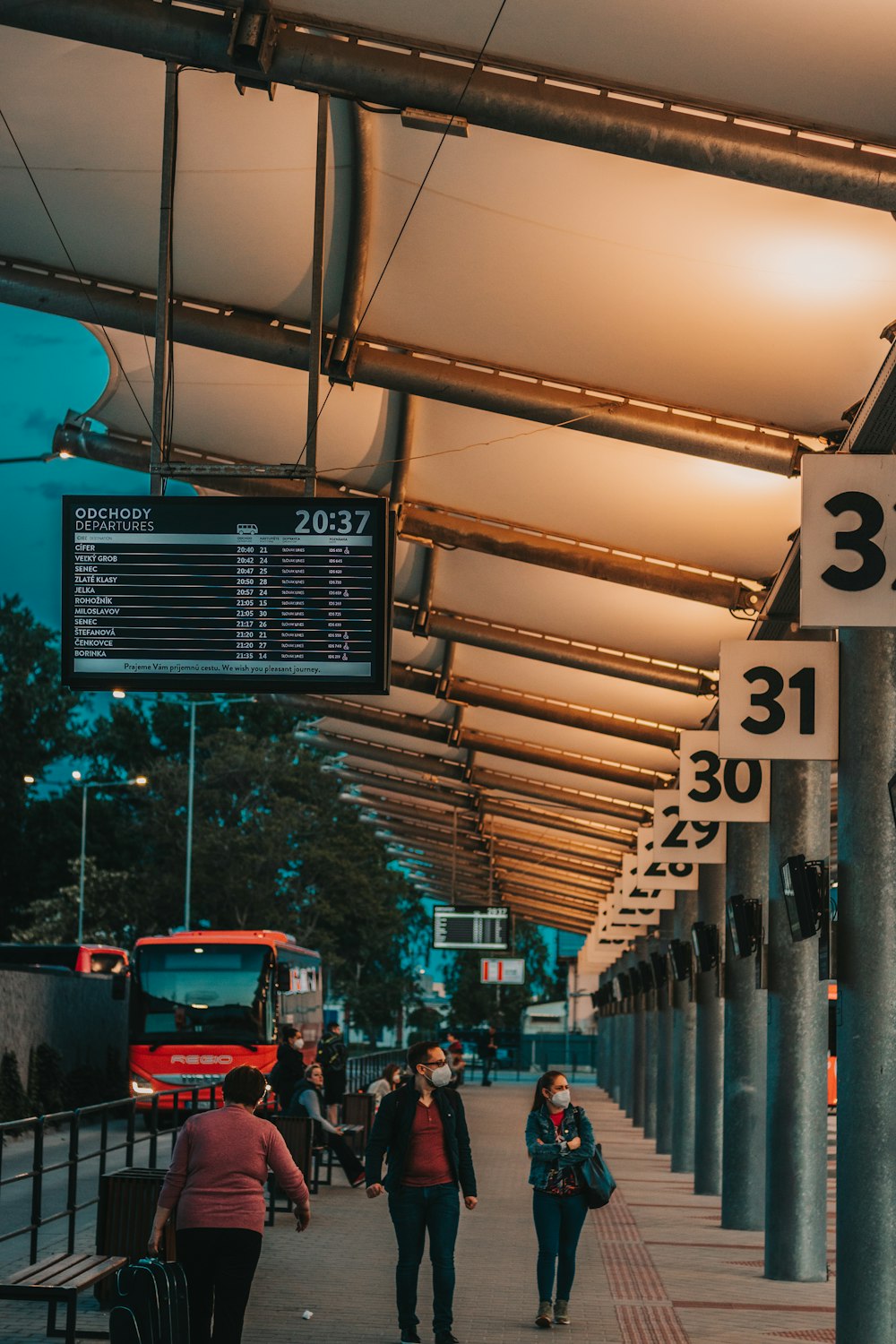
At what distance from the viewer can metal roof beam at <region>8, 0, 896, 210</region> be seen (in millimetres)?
8070

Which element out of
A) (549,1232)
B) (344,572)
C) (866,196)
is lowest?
(549,1232)

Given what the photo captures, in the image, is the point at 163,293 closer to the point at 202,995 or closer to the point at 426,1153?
the point at 426,1153

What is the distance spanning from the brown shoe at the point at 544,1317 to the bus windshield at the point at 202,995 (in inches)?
707

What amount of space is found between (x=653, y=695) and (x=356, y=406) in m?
7.87

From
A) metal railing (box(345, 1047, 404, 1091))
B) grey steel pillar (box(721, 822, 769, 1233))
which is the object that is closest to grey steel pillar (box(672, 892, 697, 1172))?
metal railing (box(345, 1047, 404, 1091))

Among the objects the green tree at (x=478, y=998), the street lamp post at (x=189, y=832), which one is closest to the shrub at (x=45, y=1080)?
the street lamp post at (x=189, y=832)

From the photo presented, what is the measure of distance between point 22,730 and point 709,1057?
2440 inches

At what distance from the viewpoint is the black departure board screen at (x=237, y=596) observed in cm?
1046

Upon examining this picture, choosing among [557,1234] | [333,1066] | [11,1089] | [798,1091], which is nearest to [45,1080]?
[11,1089]

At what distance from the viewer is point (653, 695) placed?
71.8ft

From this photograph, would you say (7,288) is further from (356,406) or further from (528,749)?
(528,749)

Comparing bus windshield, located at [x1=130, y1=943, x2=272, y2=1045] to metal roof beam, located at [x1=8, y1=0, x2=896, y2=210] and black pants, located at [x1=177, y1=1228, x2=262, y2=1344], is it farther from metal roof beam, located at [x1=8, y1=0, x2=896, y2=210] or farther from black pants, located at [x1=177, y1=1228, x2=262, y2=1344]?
metal roof beam, located at [x1=8, y1=0, x2=896, y2=210]

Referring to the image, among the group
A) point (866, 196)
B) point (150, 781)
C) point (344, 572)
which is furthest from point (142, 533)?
point (150, 781)

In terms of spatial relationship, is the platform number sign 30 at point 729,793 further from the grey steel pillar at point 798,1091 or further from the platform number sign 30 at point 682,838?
the platform number sign 30 at point 682,838
